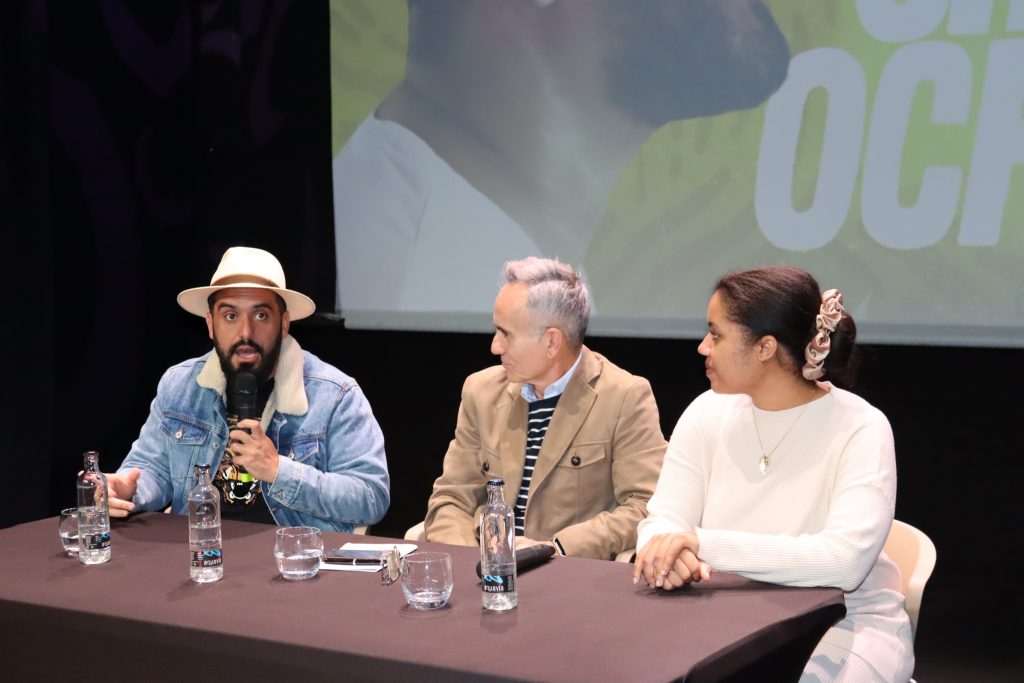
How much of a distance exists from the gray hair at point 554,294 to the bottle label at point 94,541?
1223 mm

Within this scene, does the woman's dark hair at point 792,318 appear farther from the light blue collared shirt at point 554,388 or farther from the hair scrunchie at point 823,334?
the light blue collared shirt at point 554,388

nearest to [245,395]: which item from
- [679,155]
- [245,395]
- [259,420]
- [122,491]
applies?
[245,395]

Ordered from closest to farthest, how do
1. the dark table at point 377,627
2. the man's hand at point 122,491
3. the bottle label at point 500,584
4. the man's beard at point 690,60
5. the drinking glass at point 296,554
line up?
the dark table at point 377,627
the bottle label at point 500,584
the drinking glass at point 296,554
the man's hand at point 122,491
the man's beard at point 690,60

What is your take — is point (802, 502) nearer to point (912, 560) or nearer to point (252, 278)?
point (912, 560)

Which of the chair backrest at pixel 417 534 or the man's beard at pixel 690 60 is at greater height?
the man's beard at pixel 690 60

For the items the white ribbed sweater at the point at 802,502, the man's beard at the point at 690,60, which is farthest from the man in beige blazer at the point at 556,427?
the man's beard at the point at 690,60

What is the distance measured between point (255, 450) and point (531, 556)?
862 mm

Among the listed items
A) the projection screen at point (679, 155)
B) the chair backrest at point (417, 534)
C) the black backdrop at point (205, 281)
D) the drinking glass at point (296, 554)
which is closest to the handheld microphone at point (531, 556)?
the drinking glass at point (296, 554)

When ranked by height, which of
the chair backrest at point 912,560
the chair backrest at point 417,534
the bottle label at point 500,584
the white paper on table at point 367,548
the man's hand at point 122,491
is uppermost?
the bottle label at point 500,584

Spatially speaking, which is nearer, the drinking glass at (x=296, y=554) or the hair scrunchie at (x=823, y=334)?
the drinking glass at (x=296, y=554)

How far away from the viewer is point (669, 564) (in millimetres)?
2041

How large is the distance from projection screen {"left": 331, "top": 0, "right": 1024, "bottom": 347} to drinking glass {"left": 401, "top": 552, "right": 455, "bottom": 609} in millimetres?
2886

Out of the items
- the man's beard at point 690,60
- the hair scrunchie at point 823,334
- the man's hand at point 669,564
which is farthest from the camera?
the man's beard at point 690,60

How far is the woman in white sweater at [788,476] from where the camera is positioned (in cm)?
210
